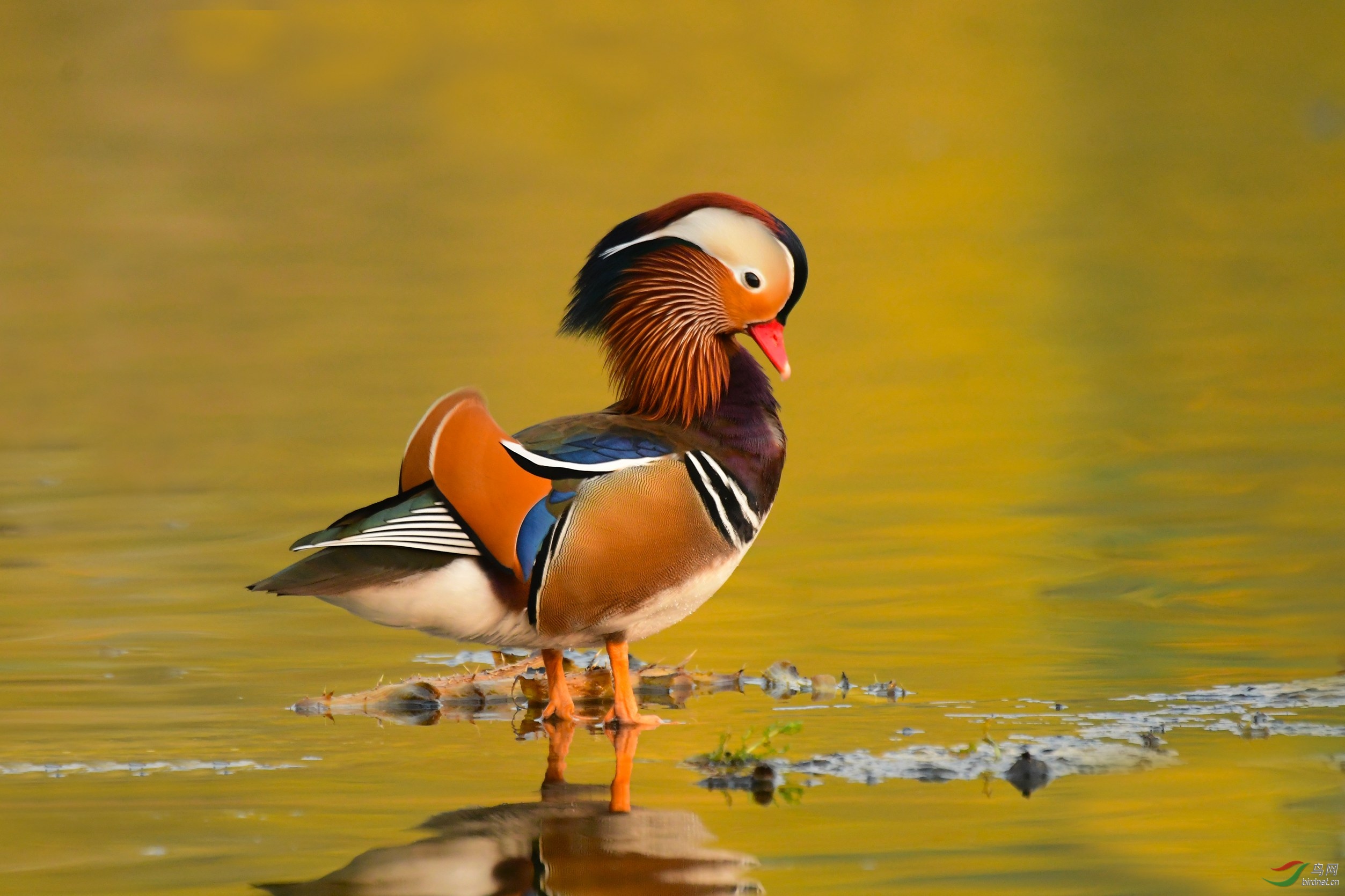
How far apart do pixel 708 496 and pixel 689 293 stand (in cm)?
76

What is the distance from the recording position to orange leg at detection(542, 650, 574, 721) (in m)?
6.50

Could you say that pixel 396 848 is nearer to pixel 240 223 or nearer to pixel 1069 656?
pixel 1069 656

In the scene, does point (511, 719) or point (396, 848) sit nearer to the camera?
point (396, 848)

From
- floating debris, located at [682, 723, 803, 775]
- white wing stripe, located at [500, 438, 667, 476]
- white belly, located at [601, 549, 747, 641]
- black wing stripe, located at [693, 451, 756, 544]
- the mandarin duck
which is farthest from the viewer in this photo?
black wing stripe, located at [693, 451, 756, 544]

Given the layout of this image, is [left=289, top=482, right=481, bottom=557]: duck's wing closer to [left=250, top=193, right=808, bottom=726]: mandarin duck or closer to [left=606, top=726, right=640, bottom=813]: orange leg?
[left=250, top=193, right=808, bottom=726]: mandarin duck

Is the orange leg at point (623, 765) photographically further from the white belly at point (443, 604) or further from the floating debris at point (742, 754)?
the white belly at point (443, 604)

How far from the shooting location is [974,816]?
16.9 ft

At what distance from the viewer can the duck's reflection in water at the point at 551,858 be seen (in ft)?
15.4

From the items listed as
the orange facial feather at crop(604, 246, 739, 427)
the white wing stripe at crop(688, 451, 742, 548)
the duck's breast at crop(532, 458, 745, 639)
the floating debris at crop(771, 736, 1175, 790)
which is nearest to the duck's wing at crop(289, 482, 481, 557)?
the duck's breast at crop(532, 458, 745, 639)

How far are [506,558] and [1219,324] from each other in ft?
35.8

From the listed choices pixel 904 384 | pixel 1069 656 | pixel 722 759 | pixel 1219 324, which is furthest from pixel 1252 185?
pixel 722 759

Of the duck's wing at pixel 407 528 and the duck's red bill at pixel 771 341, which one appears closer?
the duck's wing at pixel 407 528

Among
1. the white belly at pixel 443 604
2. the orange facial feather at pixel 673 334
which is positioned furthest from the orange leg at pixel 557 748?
the orange facial feather at pixel 673 334

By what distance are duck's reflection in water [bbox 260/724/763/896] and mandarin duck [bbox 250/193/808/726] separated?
31.7 inches
